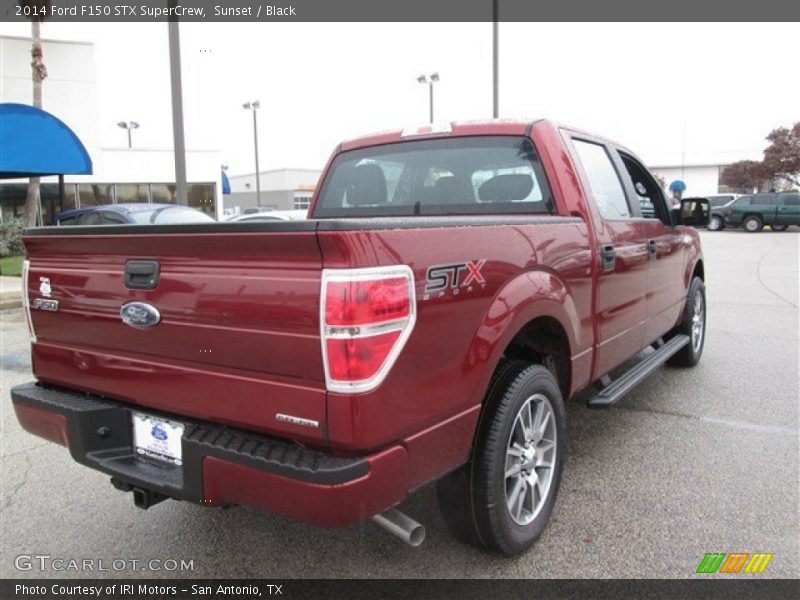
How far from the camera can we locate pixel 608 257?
354 cm

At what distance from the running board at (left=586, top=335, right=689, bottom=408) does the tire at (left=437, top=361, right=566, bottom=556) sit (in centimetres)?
52

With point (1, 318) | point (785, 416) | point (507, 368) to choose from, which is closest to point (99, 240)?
point (507, 368)

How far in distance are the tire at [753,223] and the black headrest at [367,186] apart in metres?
30.9

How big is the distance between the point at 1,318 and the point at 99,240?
8327 millimetres

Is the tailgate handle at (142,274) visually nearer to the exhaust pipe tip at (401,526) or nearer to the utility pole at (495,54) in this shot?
the exhaust pipe tip at (401,526)

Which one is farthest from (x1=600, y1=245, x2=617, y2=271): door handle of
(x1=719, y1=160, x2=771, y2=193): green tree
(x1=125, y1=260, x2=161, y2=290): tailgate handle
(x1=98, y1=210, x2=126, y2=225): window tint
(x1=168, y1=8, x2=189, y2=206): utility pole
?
(x1=719, y1=160, x2=771, y2=193): green tree

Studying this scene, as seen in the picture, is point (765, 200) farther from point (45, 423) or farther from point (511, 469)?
point (45, 423)

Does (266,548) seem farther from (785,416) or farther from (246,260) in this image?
(785,416)

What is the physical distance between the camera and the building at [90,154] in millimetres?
25172

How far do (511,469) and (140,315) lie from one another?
1672 millimetres

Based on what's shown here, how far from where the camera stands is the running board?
11.5 feet

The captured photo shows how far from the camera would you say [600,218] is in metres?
3.59

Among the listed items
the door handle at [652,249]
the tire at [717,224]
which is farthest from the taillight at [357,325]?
the tire at [717,224]
